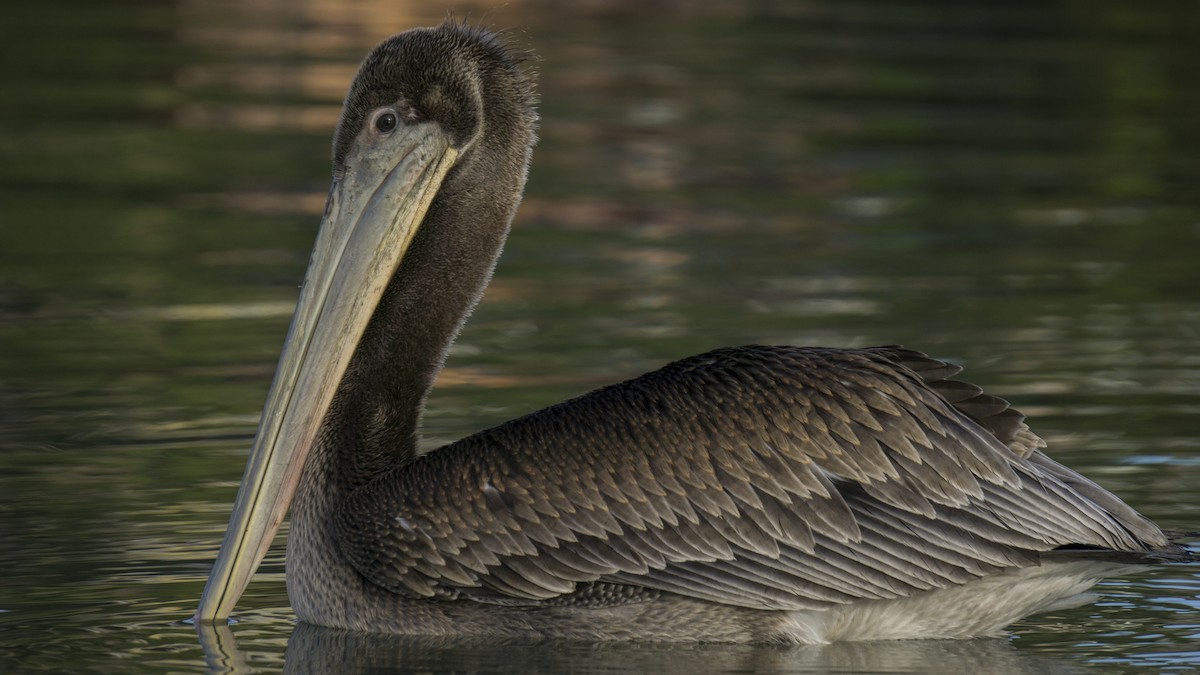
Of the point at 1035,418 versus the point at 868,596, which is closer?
the point at 868,596

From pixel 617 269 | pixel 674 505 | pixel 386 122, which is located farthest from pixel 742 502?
pixel 617 269

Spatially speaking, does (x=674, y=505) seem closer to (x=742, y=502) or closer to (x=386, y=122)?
(x=742, y=502)

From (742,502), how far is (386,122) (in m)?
1.47

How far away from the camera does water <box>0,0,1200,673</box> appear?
6.27 m

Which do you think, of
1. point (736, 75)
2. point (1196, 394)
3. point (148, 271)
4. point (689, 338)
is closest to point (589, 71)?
point (736, 75)

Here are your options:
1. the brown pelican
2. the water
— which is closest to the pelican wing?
the brown pelican

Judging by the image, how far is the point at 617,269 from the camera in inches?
462

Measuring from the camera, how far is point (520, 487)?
19.1 ft

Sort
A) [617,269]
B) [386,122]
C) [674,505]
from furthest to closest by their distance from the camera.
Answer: [617,269] < [386,122] < [674,505]

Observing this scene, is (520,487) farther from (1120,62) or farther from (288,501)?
(1120,62)

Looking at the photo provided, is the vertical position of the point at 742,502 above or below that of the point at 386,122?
below

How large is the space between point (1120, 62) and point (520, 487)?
52.9ft

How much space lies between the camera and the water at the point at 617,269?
20.6ft

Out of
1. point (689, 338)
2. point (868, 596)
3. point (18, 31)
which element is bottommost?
point (18, 31)
